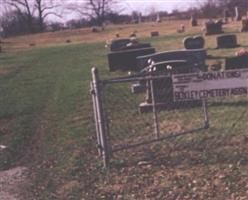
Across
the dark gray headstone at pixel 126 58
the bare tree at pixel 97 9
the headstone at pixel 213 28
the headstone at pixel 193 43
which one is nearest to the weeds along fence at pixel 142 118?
the dark gray headstone at pixel 126 58

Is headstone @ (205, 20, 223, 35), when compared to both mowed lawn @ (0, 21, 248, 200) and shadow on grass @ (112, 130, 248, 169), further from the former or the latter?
shadow on grass @ (112, 130, 248, 169)

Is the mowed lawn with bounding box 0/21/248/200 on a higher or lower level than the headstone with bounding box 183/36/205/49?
higher

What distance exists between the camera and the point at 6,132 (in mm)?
14586

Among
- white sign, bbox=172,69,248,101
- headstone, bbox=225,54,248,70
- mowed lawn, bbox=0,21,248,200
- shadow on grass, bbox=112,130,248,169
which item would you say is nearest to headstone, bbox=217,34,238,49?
headstone, bbox=225,54,248,70

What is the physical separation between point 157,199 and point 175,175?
2.99 ft

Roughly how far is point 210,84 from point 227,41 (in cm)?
2271

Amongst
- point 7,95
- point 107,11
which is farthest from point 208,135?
point 107,11

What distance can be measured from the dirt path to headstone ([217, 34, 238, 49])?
72.7 ft

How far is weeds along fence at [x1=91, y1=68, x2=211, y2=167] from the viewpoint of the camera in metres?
9.83

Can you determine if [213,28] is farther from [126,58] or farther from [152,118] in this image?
[152,118]

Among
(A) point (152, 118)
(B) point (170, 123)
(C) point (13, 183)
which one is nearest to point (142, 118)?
(A) point (152, 118)

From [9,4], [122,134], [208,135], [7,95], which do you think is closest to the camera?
[208,135]

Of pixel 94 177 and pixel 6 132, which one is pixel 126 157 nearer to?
pixel 94 177

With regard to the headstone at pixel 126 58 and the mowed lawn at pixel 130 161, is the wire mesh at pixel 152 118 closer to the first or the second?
the mowed lawn at pixel 130 161
